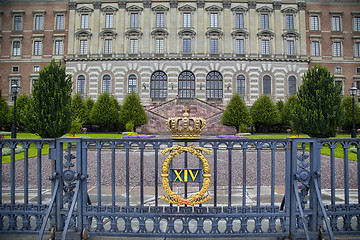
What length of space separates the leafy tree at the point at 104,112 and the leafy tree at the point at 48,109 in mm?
16008

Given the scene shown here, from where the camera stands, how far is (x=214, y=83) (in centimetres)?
4003

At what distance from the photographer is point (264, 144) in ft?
13.2

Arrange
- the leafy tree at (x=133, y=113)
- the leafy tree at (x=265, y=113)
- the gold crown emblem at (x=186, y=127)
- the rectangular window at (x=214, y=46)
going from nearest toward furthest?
the gold crown emblem at (x=186, y=127) → the leafy tree at (x=133, y=113) → the leafy tree at (x=265, y=113) → the rectangular window at (x=214, y=46)

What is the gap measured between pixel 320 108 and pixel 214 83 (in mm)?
23983

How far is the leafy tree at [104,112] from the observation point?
31266 mm

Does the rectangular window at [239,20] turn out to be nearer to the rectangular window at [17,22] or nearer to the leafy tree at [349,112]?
the leafy tree at [349,112]

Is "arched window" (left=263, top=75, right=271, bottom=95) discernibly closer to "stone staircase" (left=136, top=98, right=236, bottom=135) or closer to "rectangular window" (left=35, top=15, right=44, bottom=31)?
"stone staircase" (left=136, top=98, right=236, bottom=135)

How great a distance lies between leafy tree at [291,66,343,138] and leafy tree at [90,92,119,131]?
22909mm

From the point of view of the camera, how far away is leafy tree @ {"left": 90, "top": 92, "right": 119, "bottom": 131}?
3127 cm

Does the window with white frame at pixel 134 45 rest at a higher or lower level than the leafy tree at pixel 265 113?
higher

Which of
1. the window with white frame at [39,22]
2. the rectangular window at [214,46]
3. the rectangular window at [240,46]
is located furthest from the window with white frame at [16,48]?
the rectangular window at [240,46]

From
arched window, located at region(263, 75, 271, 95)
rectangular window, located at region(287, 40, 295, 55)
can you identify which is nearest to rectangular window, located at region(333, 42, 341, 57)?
rectangular window, located at region(287, 40, 295, 55)

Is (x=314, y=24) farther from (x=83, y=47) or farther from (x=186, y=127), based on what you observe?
(x=186, y=127)

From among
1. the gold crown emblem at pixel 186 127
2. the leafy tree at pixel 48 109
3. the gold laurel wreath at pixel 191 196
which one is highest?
the leafy tree at pixel 48 109
